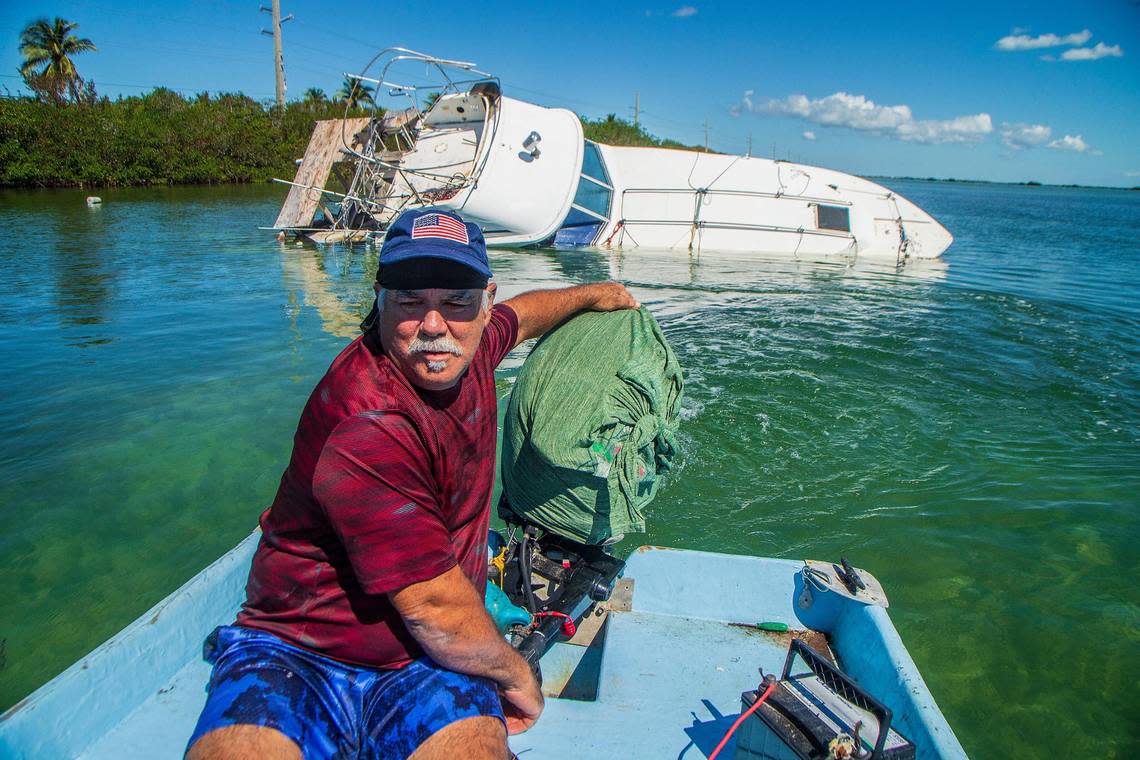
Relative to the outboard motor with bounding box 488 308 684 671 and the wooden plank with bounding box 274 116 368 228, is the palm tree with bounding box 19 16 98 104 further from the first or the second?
the outboard motor with bounding box 488 308 684 671

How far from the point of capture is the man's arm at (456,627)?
164cm

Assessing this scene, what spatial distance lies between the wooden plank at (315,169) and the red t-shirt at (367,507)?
52.1 ft

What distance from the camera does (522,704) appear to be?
199cm

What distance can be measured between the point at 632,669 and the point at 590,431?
0.97 meters

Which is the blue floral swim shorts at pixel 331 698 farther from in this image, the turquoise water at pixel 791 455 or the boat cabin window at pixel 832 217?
the boat cabin window at pixel 832 217

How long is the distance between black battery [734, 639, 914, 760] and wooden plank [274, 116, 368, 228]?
16.5 meters

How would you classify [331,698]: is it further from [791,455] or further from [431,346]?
[791,455]

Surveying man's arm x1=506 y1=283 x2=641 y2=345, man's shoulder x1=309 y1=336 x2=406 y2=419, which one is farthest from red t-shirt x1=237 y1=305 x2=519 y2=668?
man's arm x1=506 y1=283 x2=641 y2=345

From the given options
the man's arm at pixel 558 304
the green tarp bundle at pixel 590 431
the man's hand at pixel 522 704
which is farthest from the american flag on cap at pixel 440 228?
the man's hand at pixel 522 704

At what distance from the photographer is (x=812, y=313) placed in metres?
9.57

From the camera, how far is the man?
1.57 meters

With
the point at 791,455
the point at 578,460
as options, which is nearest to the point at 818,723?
the point at 578,460

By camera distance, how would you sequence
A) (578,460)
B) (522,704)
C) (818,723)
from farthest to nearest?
(578,460) < (522,704) < (818,723)

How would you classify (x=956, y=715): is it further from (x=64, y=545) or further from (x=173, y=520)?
(x=64, y=545)
